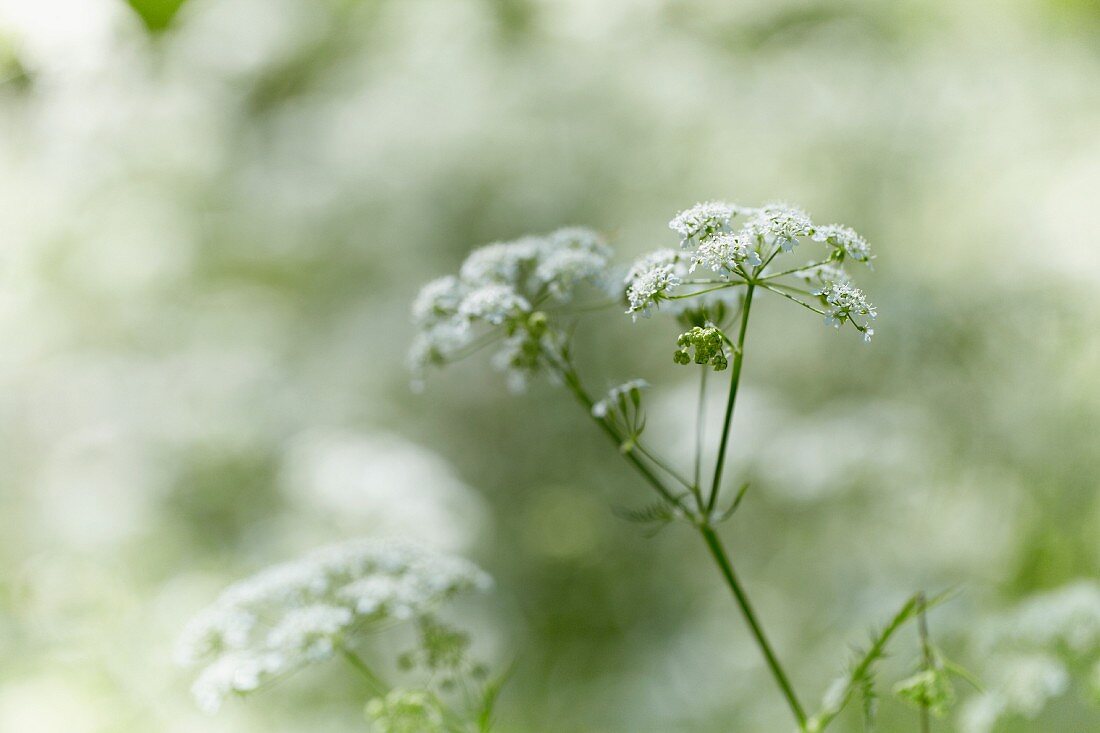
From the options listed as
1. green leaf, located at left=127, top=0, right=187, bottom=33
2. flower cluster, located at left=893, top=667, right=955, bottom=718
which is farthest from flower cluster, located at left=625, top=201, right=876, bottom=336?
green leaf, located at left=127, top=0, right=187, bottom=33

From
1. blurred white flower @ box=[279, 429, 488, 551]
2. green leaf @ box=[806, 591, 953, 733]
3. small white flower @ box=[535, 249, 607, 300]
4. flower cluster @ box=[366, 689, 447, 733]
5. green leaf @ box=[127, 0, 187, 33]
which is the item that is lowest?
green leaf @ box=[806, 591, 953, 733]

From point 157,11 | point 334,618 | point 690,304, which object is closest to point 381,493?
point 334,618

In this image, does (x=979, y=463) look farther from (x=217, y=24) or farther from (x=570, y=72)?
(x=217, y=24)

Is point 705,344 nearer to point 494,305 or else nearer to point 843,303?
point 843,303

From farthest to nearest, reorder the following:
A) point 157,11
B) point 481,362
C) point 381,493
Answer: point 157,11 → point 481,362 → point 381,493

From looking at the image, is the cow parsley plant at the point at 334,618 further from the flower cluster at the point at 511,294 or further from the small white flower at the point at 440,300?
the small white flower at the point at 440,300

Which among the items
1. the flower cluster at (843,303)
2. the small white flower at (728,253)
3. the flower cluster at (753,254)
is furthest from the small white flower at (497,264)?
the flower cluster at (843,303)

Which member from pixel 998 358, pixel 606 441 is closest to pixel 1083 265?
pixel 998 358

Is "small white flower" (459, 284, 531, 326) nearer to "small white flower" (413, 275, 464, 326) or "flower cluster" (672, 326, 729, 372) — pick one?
"small white flower" (413, 275, 464, 326)
